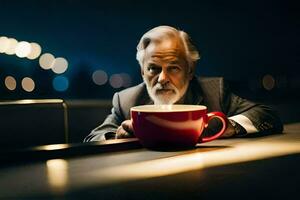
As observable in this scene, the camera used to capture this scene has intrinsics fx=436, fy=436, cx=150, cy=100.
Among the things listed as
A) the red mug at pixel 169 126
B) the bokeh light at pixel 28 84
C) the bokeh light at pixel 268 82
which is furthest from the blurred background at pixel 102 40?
the red mug at pixel 169 126


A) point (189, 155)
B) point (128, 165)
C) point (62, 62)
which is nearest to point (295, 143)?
point (189, 155)

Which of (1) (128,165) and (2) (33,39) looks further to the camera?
(2) (33,39)

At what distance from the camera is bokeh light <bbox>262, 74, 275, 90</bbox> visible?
2.11 metres

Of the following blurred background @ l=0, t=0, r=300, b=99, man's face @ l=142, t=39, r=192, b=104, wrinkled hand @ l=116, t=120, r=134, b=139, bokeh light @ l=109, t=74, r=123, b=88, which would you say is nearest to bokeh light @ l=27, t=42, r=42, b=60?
blurred background @ l=0, t=0, r=300, b=99

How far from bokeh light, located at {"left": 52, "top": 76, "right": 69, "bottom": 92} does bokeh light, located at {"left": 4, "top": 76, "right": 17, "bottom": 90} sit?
0.14 m

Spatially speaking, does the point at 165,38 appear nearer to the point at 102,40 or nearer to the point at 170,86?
the point at 170,86

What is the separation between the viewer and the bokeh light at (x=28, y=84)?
1.62 meters

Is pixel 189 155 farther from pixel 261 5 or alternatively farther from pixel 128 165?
pixel 261 5

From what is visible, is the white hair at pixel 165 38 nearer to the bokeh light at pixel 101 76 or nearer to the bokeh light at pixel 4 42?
the bokeh light at pixel 101 76

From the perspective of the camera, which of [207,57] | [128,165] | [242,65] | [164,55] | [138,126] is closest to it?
[128,165]

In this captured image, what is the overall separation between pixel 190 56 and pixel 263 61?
0.55 m

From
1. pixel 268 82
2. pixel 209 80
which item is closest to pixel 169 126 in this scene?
pixel 209 80

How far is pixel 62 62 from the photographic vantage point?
1.53 m

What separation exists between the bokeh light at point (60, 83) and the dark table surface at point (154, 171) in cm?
73
